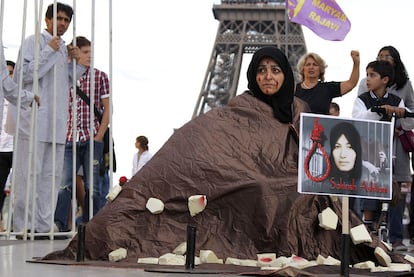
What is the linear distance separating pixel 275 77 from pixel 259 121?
309 millimetres

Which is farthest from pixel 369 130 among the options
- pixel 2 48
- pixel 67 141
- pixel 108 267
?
pixel 67 141

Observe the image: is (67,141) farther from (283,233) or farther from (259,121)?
(283,233)

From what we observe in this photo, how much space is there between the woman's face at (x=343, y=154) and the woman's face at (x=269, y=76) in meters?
1.33

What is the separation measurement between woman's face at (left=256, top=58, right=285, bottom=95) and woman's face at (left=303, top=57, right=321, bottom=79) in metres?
1.82

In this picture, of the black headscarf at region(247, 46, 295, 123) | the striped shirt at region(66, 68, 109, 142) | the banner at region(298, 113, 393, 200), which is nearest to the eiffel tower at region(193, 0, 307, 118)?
the striped shirt at region(66, 68, 109, 142)

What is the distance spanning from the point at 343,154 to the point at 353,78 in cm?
303

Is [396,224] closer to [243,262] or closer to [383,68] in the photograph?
[383,68]

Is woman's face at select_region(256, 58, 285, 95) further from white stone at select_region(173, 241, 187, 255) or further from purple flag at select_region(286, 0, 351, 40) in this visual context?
purple flag at select_region(286, 0, 351, 40)

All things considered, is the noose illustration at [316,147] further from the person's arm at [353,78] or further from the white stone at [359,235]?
the person's arm at [353,78]

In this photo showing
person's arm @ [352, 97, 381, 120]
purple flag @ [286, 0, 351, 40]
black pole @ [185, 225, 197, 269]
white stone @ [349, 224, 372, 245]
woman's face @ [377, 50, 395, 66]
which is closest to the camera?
black pole @ [185, 225, 197, 269]

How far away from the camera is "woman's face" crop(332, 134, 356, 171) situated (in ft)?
12.1

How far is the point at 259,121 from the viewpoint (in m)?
4.87

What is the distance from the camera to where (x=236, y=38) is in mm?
51969

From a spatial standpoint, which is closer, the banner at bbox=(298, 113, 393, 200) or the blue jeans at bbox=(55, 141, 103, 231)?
the banner at bbox=(298, 113, 393, 200)
